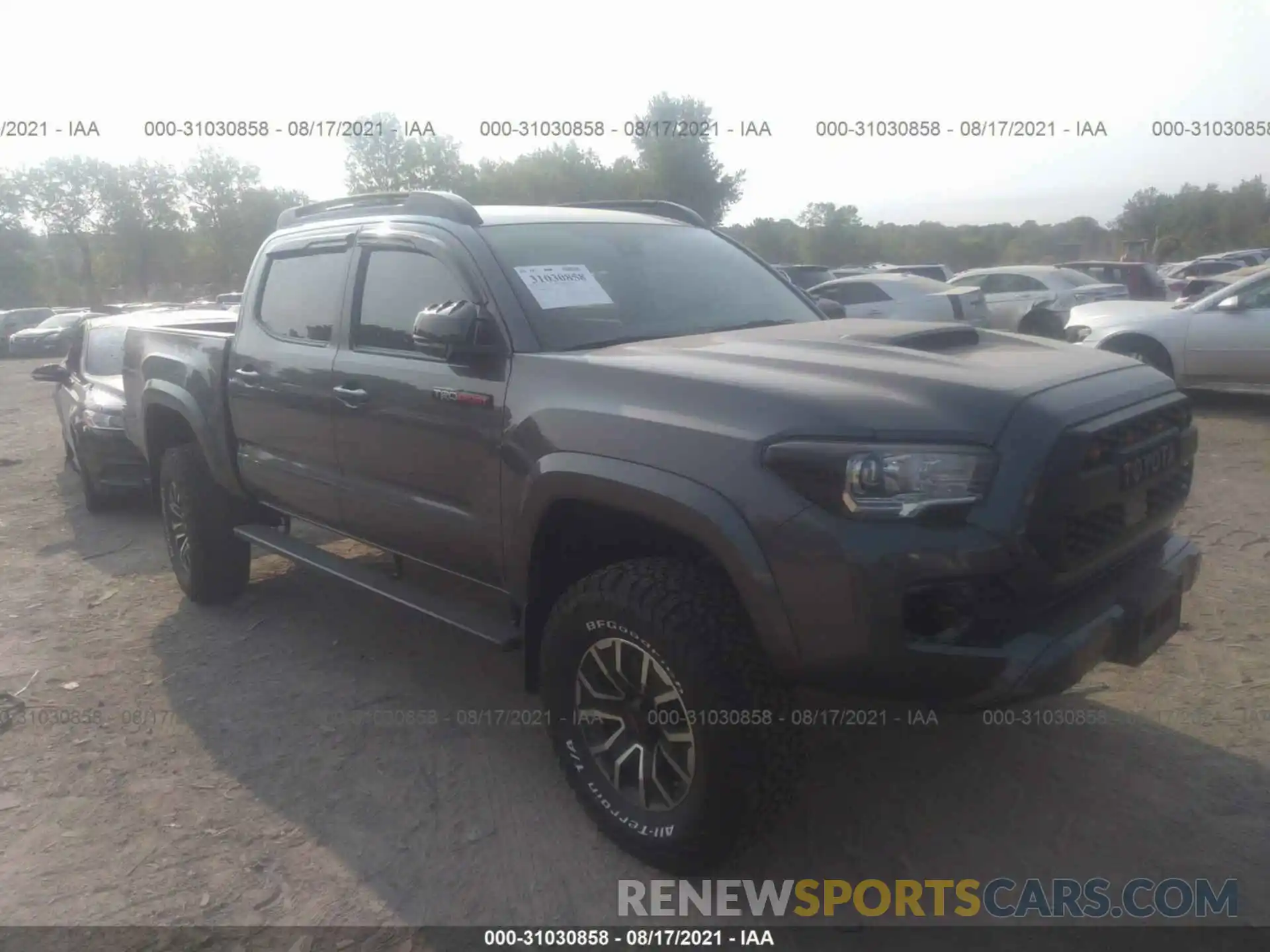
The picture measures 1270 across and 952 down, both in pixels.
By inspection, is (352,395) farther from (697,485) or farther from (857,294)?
(857,294)

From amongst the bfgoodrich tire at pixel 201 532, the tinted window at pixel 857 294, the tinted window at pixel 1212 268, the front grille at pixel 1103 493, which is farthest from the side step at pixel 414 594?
the tinted window at pixel 1212 268

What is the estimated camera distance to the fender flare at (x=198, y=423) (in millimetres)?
5078

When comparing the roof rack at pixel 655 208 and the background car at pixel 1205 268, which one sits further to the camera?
the background car at pixel 1205 268

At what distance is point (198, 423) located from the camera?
16.9ft

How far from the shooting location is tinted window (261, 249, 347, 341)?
4.28 metres

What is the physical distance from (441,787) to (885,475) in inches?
80.9

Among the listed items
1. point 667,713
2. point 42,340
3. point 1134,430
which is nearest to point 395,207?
point 667,713

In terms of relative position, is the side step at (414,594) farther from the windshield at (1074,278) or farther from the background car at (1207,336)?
the windshield at (1074,278)

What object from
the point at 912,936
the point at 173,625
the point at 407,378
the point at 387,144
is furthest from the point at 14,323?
the point at 912,936

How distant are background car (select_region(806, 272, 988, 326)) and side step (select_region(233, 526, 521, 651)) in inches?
384

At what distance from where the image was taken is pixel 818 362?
294cm

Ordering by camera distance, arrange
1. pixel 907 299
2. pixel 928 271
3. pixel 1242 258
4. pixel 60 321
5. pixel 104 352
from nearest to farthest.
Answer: pixel 104 352 → pixel 907 299 → pixel 928 271 → pixel 1242 258 → pixel 60 321

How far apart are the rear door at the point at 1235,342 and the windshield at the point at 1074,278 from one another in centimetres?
726

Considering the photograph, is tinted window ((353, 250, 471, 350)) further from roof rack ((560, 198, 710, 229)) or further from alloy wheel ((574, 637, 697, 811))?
alloy wheel ((574, 637, 697, 811))
